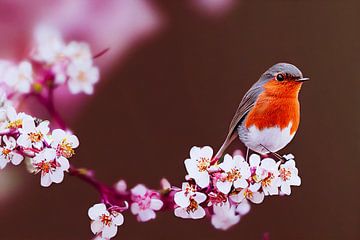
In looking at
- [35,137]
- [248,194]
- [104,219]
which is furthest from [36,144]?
[248,194]

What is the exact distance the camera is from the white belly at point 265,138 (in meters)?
0.62

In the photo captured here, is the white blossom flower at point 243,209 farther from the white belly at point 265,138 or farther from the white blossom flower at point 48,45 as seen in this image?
the white blossom flower at point 48,45

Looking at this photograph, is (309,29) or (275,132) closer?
(275,132)

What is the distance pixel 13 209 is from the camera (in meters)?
0.69

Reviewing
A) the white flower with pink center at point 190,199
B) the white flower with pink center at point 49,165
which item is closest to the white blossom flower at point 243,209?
the white flower with pink center at point 190,199

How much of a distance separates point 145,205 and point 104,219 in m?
0.07

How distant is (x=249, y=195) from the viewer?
1.87 ft

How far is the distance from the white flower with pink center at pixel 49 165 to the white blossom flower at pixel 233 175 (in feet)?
0.52

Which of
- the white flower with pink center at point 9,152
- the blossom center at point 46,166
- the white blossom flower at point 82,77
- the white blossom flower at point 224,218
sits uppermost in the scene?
the white blossom flower at point 82,77

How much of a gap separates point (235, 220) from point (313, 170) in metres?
0.14

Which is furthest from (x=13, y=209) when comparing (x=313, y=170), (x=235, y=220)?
(x=313, y=170)

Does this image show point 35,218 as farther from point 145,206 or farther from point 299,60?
point 299,60

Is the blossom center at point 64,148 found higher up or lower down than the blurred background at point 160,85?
lower down

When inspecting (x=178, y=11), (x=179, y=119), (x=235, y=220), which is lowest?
(x=235, y=220)
